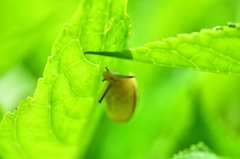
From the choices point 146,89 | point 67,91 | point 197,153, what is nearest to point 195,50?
point 67,91

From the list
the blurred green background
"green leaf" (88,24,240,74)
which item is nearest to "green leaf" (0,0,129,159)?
"green leaf" (88,24,240,74)

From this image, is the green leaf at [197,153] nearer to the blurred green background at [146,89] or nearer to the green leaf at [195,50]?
the blurred green background at [146,89]

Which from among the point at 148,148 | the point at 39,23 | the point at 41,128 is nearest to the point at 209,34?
the point at 41,128

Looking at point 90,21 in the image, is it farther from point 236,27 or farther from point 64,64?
point 236,27

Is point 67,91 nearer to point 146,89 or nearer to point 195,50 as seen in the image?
point 195,50

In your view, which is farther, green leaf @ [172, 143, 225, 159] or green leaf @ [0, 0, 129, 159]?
green leaf @ [172, 143, 225, 159]

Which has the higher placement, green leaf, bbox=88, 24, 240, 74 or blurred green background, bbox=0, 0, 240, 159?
green leaf, bbox=88, 24, 240, 74

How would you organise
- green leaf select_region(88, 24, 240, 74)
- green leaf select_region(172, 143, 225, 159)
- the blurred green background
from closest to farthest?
green leaf select_region(88, 24, 240, 74) < green leaf select_region(172, 143, 225, 159) < the blurred green background

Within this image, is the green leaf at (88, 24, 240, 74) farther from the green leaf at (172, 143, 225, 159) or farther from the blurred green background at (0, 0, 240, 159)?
the blurred green background at (0, 0, 240, 159)
